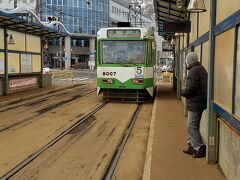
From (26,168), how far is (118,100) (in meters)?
12.1

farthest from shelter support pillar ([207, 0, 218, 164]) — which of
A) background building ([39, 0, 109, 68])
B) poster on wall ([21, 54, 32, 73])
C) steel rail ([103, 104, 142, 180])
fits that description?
background building ([39, 0, 109, 68])

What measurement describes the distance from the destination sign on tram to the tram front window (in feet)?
0.85

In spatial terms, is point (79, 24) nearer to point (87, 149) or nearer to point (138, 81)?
point (138, 81)

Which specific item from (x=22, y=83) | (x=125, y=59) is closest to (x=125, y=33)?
(x=125, y=59)

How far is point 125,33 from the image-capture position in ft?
60.2

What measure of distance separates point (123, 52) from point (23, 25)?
587cm

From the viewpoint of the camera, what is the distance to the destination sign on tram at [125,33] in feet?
60.0

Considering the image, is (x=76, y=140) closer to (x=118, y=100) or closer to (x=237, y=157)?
(x=237, y=157)

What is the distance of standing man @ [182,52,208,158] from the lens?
7.35m

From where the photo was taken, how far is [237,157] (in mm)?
5465

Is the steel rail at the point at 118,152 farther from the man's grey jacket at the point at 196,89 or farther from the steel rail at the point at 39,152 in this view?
the man's grey jacket at the point at 196,89

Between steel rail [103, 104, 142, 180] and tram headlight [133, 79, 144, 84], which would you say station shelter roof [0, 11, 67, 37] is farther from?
steel rail [103, 104, 142, 180]

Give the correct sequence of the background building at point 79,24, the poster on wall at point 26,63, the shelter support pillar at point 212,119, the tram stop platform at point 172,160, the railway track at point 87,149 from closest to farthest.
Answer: the tram stop platform at point 172,160
the shelter support pillar at point 212,119
the railway track at point 87,149
the poster on wall at point 26,63
the background building at point 79,24

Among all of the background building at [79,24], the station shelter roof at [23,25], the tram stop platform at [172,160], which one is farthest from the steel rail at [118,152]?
the background building at [79,24]
